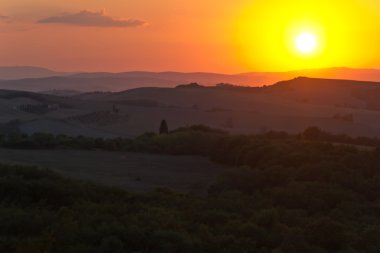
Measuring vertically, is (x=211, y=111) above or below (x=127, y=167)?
above

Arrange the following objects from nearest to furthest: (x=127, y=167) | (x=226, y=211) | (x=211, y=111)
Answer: (x=226, y=211), (x=127, y=167), (x=211, y=111)

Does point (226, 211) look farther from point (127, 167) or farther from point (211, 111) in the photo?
point (211, 111)

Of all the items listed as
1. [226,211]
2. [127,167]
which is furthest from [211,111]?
[226,211]

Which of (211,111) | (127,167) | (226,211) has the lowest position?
(127,167)

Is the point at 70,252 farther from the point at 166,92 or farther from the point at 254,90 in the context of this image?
the point at 254,90

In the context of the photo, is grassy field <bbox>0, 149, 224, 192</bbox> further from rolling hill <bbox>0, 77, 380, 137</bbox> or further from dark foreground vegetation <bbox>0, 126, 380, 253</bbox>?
rolling hill <bbox>0, 77, 380, 137</bbox>

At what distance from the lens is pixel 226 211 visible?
1914cm

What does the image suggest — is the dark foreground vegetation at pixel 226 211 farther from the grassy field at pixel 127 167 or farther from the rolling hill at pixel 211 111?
the rolling hill at pixel 211 111

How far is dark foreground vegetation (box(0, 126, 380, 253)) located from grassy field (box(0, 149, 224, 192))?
8.22ft

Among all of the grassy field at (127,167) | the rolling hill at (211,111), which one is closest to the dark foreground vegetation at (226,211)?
the grassy field at (127,167)

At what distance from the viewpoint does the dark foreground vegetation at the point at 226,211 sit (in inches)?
554

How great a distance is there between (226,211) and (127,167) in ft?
48.5

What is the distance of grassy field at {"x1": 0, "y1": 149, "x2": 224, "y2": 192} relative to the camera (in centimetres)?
2824

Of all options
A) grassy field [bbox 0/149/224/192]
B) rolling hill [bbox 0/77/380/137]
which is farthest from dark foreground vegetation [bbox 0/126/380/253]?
rolling hill [bbox 0/77/380/137]
